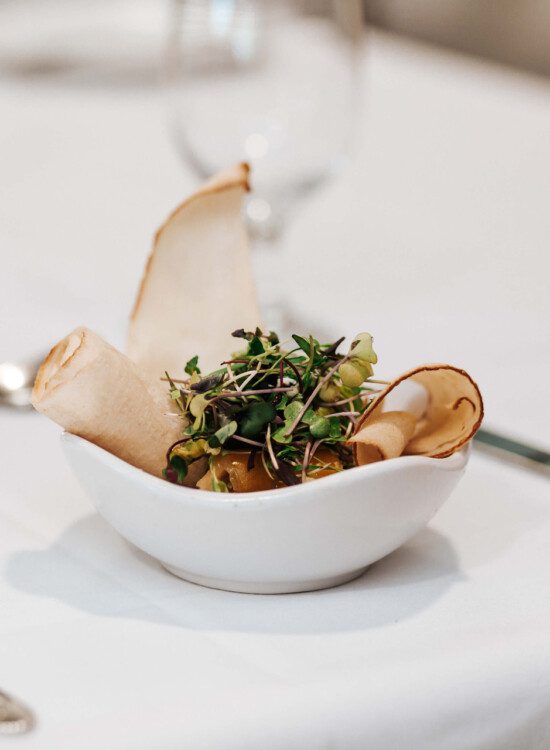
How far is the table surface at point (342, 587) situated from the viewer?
19.7 inches

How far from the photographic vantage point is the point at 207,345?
75cm

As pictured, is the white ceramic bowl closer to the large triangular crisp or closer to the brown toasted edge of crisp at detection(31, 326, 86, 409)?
the brown toasted edge of crisp at detection(31, 326, 86, 409)

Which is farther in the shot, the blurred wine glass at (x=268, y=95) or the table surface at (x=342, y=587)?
the blurred wine glass at (x=268, y=95)

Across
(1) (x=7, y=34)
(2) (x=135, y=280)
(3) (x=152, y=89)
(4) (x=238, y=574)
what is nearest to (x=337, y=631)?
(4) (x=238, y=574)

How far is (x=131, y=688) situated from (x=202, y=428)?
6.0 inches

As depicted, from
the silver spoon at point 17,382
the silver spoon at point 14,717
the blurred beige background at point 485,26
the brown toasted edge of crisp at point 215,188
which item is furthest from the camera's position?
the blurred beige background at point 485,26

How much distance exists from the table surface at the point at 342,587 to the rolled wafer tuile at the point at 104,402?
0.25 ft

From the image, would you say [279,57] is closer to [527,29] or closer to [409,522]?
[409,522]

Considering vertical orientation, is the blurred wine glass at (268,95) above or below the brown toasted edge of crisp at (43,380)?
above

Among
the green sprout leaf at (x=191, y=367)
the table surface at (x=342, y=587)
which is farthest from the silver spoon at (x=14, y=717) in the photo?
the green sprout leaf at (x=191, y=367)

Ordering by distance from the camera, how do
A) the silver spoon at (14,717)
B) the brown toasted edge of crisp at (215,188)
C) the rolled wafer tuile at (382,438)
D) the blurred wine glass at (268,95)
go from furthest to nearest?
the blurred wine glass at (268,95), the brown toasted edge of crisp at (215,188), the rolled wafer tuile at (382,438), the silver spoon at (14,717)

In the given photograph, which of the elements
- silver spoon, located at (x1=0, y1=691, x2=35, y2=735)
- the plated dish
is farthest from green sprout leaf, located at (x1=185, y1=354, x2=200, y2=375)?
silver spoon, located at (x1=0, y1=691, x2=35, y2=735)

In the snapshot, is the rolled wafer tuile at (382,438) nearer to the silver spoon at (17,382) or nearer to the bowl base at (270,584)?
the bowl base at (270,584)

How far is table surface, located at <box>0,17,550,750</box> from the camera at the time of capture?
50cm
